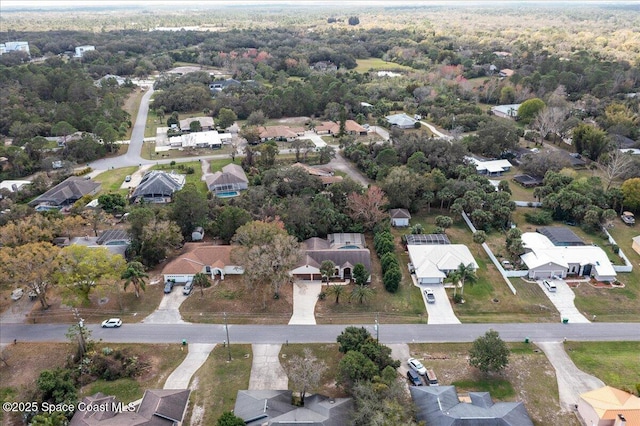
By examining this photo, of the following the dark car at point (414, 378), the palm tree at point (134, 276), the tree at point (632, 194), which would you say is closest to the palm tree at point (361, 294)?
the dark car at point (414, 378)

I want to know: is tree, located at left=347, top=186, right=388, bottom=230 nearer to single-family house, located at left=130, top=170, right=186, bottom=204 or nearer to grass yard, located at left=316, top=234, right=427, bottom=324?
grass yard, located at left=316, top=234, right=427, bottom=324

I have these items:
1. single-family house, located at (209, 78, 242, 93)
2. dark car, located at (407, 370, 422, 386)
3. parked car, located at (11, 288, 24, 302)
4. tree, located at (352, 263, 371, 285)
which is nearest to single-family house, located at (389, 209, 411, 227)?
tree, located at (352, 263, 371, 285)

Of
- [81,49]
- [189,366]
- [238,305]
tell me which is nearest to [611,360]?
[238,305]

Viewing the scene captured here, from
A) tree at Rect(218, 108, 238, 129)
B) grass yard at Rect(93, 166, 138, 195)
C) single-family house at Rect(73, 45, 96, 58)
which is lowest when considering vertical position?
grass yard at Rect(93, 166, 138, 195)

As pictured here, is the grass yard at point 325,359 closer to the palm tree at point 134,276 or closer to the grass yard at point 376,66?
the palm tree at point 134,276

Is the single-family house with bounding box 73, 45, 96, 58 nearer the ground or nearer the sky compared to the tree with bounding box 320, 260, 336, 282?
nearer the sky

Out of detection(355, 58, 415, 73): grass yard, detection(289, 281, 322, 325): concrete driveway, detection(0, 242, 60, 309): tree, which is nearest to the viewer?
detection(0, 242, 60, 309): tree
